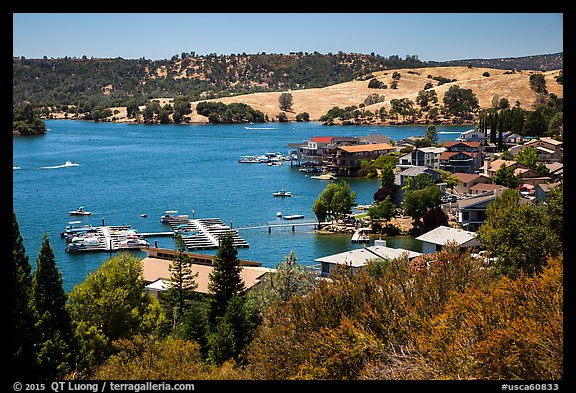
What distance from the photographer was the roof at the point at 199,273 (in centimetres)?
910

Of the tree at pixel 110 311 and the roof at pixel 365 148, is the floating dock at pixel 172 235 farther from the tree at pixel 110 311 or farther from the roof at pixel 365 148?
the roof at pixel 365 148

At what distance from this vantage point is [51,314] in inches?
209

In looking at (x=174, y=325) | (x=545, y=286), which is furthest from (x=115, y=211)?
(x=545, y=286)

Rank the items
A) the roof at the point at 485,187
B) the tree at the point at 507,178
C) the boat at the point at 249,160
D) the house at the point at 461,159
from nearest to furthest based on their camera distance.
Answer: the roof at the point at 485,187 < the tree at the point at 507,178 < the house at the point at 461,159 < the boat at the point at 249,160

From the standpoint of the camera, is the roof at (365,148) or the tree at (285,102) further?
the tree at (285,102)

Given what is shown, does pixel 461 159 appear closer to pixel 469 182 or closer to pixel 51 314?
pixel 469 182

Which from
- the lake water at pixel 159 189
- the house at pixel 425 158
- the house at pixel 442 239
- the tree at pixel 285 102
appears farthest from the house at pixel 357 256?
the tree at pixel 285 102

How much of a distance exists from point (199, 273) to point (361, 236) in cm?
464

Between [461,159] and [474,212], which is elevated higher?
[461,159]

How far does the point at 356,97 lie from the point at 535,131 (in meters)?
27.5

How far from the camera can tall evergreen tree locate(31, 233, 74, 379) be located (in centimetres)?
499

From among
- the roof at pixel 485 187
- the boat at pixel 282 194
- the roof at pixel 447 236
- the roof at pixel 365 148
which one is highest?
the roof at pixel 365 148

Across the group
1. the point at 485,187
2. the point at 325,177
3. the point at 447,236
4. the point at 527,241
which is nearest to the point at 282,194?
the point at 325,177
